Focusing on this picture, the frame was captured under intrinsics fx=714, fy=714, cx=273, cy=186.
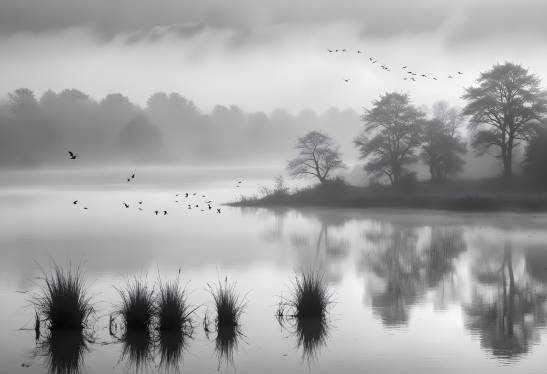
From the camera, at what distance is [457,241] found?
31812 millimetres

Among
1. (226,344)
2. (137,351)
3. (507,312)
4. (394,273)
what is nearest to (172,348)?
(137,351)

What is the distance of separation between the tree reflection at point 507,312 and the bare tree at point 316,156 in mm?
37878

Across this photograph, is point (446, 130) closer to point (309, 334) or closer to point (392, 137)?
point (392, 137)

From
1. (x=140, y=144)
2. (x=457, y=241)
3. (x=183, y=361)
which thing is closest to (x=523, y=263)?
(x=457, y=241)

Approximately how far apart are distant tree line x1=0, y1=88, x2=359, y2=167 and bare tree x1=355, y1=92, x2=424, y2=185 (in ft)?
258

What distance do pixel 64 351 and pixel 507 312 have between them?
9.21 meters

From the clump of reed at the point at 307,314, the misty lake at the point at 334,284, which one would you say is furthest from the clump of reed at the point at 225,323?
the clump of reed at the point at 307,314

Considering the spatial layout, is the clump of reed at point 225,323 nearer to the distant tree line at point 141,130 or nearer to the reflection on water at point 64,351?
the reflection on water at point 64,351

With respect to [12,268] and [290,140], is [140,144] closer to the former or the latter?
[290,140]

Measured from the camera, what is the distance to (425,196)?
5462cm

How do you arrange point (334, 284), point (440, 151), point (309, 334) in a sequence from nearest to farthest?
point (309, 334) < point (334, 284) < point (440, 151)

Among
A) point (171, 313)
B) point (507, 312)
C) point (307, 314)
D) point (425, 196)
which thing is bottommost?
point (507, 312)

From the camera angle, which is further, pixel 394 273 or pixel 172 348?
pixel 394 273

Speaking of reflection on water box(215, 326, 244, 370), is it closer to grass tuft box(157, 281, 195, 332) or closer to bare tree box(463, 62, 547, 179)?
grass tuft box(157, 281, 195, 332)
